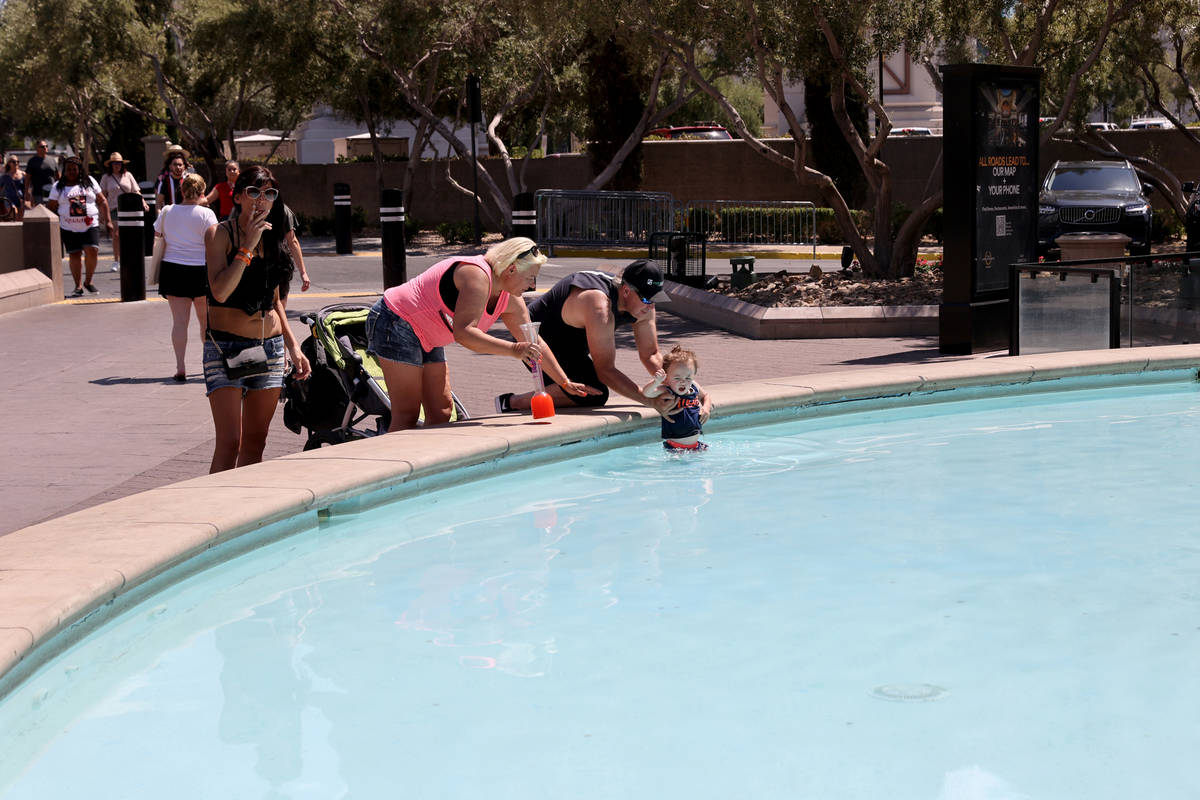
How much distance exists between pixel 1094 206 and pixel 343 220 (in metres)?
13.7

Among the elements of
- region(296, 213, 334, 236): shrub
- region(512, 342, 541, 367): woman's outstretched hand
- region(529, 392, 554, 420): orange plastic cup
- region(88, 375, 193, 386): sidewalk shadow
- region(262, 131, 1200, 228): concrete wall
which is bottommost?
region(88, 375, 193, 386): sidewalk shadow

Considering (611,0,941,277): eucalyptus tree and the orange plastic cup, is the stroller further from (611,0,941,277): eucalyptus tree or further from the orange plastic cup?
(611,0,941,277): eucalyptus tree

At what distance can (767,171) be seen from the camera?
35219 mm

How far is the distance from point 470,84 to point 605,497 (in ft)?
63.6

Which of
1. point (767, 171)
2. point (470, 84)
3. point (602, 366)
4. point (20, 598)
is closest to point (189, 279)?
point (602, 366)

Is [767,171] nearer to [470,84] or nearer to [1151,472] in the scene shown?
[470,84]

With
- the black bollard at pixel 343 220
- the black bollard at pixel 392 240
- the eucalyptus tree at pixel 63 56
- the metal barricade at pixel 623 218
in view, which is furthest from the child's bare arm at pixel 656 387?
the eucalyptus tree at pixel 63 56

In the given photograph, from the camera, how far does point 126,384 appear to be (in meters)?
11.8

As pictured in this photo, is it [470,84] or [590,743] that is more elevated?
[470,84]

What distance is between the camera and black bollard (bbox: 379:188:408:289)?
1836 centimetres

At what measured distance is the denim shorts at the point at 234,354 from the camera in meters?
7.08

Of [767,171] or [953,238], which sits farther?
[767,171]

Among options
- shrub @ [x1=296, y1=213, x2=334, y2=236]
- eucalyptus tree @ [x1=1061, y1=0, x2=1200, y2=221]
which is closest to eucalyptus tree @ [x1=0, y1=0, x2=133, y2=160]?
shrub @ [x1=296, y1=213, x2=334, y2=236]

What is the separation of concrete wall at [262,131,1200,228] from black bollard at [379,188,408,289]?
586 inches
